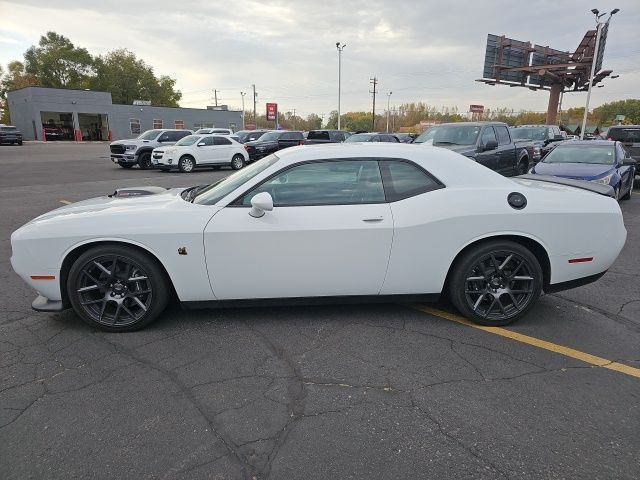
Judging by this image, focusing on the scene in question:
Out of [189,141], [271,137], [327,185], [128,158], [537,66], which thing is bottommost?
[128,158]

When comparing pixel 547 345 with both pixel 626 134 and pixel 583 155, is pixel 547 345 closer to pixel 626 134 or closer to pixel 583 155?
pixel 583 155

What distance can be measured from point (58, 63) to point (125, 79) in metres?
10.1

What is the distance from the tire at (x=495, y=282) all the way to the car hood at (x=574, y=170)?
6.21 metres

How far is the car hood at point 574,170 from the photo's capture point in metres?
8.55

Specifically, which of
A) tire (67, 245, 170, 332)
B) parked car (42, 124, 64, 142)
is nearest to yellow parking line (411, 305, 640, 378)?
tire (67, 245, 170, 332)

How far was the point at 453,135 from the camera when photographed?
33.3 feet

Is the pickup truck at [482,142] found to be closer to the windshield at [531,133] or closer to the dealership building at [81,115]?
the windshield at [531,133]

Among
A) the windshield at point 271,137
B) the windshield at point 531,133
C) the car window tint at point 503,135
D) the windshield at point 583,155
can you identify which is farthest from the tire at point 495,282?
the windshield at point 271,137

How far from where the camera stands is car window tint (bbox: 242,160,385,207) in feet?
11.3

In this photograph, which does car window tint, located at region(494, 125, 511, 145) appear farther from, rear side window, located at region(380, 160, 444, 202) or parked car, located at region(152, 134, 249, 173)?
parked car, located at region(152, 134, 249, 173)

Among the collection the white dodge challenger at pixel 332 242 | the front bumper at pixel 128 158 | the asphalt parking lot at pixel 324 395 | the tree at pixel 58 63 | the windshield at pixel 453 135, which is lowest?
the asphalt parking lot at pixel 324 395

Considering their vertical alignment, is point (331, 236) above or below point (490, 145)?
below

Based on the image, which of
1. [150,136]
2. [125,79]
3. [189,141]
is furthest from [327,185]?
[125,79]

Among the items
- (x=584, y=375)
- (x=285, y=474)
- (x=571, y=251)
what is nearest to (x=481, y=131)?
(x=571, y=251)
